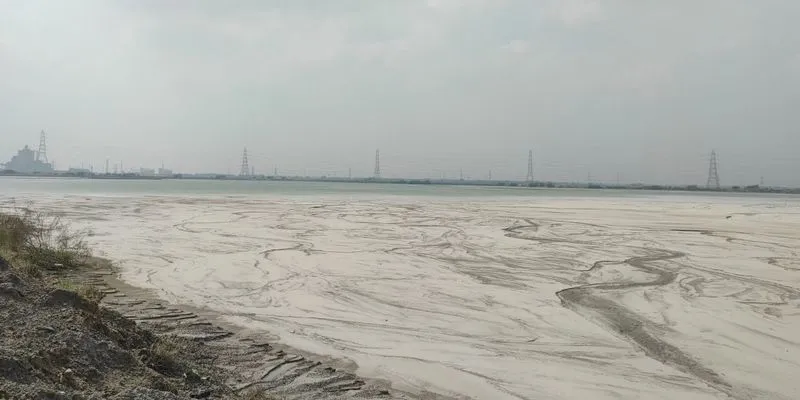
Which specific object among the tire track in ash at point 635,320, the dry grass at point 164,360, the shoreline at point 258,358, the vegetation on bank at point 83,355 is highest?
the vegetation on bank at point 83,355

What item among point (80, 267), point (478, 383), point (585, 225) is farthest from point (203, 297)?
point (585, 225)

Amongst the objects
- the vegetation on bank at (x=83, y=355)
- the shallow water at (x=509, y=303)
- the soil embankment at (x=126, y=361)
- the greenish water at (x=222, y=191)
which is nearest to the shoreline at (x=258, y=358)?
the soil embankment at (x=126, y=361)

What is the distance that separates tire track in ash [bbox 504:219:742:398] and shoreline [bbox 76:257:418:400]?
3321mm

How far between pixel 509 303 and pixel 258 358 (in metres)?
5.16

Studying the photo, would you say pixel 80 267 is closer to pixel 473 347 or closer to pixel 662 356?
pixel 473 347

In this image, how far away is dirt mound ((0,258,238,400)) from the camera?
4.13 meters

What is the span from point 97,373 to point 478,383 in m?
3.88

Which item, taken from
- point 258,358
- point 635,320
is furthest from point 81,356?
point 635,320

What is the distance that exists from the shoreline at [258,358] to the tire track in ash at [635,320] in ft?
10.9

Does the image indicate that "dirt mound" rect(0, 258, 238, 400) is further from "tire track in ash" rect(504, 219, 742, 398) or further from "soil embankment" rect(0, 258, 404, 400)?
"tire track in ash" rect(504, 219, 742, 398)

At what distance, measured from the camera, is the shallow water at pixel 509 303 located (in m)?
6.72

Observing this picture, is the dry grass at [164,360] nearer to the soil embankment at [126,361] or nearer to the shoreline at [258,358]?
the soil embankment at [126,361]

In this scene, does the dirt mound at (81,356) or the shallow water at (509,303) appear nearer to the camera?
the dirt mound at (81,356)

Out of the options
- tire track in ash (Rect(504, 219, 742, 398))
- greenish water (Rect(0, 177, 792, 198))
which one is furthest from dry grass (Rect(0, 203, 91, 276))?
greenish water (Rect(0, 177, 792, 198))
